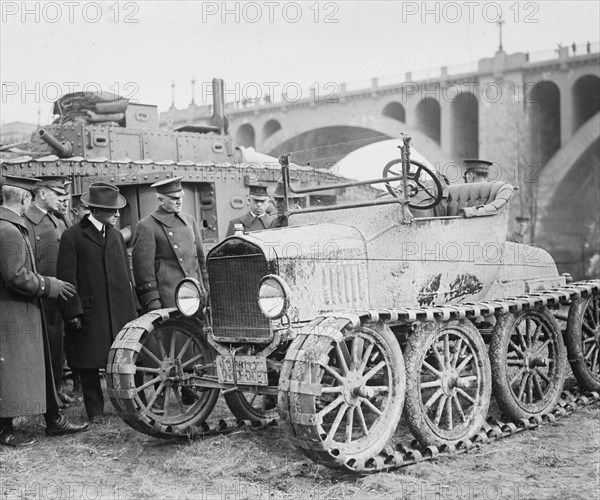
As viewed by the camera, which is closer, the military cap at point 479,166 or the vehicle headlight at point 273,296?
the vehicle headlight at point 273,296

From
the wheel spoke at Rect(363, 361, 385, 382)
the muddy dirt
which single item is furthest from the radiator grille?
the muddy dirt

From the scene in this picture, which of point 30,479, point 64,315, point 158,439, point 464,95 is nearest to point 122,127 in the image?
point 64,315

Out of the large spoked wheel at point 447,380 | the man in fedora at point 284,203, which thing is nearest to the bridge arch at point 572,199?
the man in fedora at point 284,203

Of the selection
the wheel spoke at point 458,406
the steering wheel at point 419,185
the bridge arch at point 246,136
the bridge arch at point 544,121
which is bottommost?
the wheel spoke at point 458,406

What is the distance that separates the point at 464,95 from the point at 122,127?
1716 centimetres

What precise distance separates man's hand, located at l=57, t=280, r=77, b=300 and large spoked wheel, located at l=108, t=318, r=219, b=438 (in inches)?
22.7

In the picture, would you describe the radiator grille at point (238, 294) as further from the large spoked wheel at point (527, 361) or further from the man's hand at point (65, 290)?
the large spoked wheel at point (527, 361)

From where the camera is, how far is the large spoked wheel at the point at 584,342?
676 centimetres

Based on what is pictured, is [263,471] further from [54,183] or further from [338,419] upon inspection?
[54,183]

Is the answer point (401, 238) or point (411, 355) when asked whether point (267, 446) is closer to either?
point (411, 355)

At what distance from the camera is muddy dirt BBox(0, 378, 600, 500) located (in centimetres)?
446

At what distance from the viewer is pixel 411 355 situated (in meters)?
5.17

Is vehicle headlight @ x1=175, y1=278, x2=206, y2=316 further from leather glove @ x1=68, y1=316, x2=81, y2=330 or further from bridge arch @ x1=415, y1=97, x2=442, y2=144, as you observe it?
bridge arch @ x1=415, y1=97, x2=442, y2=144

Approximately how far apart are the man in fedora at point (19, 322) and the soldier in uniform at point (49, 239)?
1.18m
